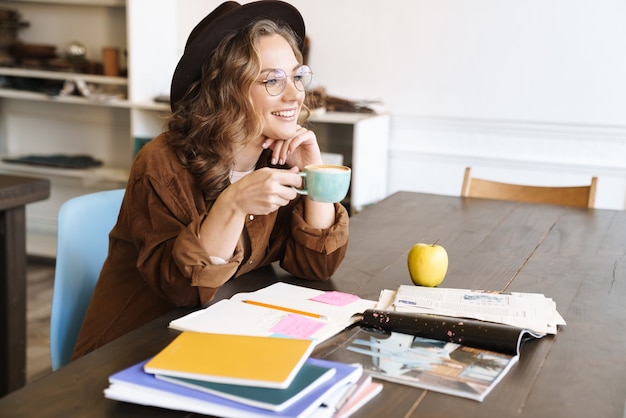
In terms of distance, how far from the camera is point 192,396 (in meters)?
1.01

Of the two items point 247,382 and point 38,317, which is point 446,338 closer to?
point 247,382

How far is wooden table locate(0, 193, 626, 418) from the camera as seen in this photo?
3.49ft

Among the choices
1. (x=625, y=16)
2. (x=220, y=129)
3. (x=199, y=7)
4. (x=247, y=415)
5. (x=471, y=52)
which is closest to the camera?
(x=247, y=415)

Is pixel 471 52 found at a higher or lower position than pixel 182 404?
higher

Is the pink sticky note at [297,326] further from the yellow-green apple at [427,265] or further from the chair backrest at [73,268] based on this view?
the chair backrest at [73,268]

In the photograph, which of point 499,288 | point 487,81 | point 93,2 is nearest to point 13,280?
point 499,288

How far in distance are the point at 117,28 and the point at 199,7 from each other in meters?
0.55

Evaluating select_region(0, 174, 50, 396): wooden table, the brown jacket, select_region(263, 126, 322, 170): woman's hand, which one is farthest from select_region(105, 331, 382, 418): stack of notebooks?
select_region(0, 174, 50, 396): wooden table

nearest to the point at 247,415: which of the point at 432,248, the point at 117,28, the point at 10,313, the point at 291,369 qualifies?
the point at 291,369

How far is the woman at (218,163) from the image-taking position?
61.2 inches

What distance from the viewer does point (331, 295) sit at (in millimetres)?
1517

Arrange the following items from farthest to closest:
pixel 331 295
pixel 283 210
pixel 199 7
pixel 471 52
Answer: pixel 199 7 → pixel 471 52 → pixel 283 210 → pixel 331 295

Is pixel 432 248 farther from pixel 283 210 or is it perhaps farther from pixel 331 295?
pixel 283 210

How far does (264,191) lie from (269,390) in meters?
0.48
